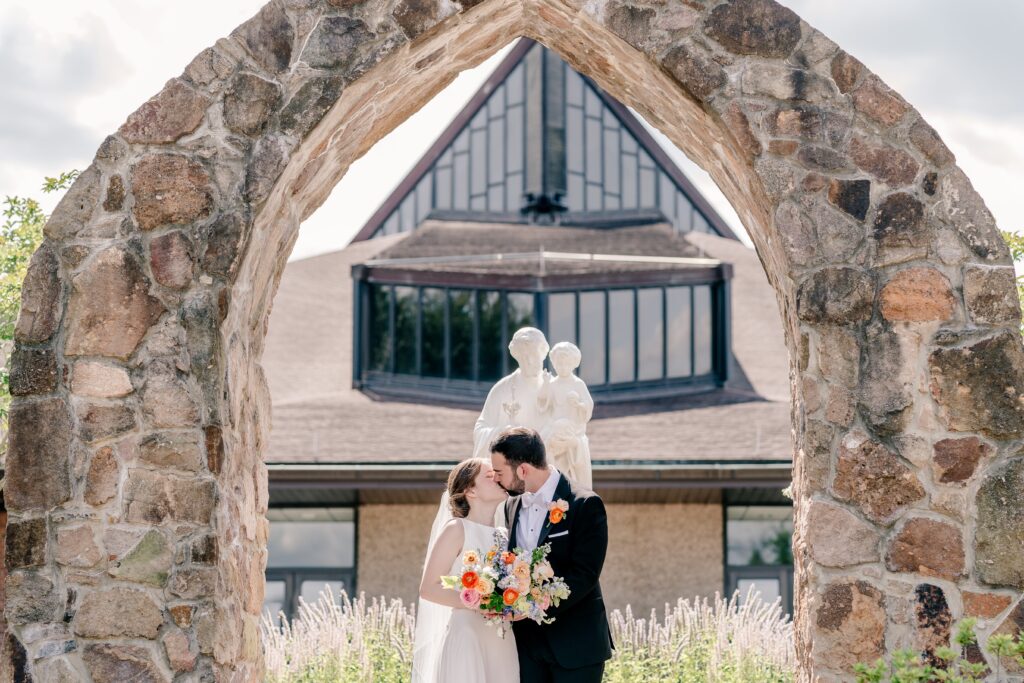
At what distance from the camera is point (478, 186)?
76.5 feet

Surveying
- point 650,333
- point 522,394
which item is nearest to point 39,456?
point 522,394

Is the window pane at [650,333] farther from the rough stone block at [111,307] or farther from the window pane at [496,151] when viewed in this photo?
the rough stone block at [111,307]

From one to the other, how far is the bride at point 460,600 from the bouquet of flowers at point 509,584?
0.54 ft

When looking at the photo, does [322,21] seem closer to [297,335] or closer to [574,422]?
[574,422]

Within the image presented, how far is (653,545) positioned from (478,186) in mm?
10262

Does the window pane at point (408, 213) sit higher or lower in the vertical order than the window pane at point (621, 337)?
higher

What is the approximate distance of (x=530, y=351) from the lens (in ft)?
24.9

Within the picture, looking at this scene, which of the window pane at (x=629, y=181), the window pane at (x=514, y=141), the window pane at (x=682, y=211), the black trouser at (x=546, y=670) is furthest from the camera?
the window pane at (x=682, y=211)

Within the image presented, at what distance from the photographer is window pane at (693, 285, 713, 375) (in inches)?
679

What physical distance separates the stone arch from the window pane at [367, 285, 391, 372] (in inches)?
426

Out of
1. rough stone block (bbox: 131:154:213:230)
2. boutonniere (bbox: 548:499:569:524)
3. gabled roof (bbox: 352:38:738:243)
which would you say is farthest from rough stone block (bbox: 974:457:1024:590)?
gabled roof (bbox: 352:38:738:243)

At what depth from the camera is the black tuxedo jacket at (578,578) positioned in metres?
5.74

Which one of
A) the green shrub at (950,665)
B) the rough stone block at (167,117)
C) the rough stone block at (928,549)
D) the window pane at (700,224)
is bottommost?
the green shrub at (950,665)

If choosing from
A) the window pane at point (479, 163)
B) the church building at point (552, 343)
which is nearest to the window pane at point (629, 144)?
the church building at point (552, 343)
